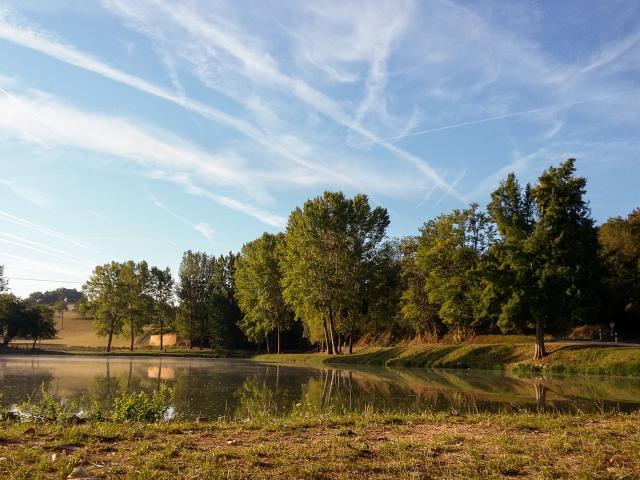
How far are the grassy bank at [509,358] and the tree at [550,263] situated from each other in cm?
195

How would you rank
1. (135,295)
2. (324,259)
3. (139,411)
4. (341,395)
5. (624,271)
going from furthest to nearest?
(135,295) → (324,259) → (624,271) → (341,395) → (139,411)

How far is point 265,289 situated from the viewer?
253ft

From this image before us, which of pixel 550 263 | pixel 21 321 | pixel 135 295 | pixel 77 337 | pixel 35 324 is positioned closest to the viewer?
pixel 550 263

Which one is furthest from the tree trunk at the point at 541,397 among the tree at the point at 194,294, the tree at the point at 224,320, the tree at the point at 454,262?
the tree at the point at 194,294

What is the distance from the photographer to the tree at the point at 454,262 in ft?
180

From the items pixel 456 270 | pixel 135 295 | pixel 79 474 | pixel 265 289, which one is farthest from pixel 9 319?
pixel 79 474

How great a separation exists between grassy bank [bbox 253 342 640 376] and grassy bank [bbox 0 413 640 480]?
29083 mm

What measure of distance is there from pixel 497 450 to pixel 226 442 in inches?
181

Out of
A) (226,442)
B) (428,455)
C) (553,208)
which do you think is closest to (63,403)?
(226,442)

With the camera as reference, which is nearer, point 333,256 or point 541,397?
point 541,397

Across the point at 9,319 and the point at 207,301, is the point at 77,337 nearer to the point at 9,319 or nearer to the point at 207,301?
the point at 9,319

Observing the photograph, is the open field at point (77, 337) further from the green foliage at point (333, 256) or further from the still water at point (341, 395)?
the still water at point (341, 395)

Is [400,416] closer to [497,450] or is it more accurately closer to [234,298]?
[497,450]

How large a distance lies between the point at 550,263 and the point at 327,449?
38.0 meters
